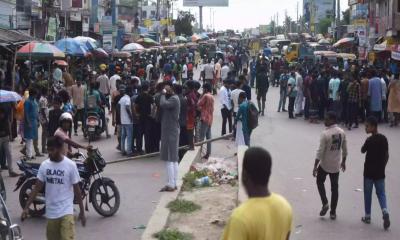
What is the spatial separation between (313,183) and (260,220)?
29.0 ft

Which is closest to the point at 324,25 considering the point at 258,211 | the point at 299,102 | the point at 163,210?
the point at 299,102

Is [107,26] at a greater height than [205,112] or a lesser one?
greater

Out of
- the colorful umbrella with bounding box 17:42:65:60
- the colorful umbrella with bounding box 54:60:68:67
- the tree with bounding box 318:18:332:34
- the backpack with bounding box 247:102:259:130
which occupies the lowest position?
the backpack with bounding box 247:102:259:130

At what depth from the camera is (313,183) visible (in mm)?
12445

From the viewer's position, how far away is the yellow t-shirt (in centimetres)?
371

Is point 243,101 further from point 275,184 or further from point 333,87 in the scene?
point 333,87

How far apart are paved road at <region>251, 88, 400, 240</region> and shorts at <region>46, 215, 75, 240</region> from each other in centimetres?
344

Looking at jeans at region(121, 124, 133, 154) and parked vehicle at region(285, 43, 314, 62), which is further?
parked vehicle at region(285, 43, 314, 62)

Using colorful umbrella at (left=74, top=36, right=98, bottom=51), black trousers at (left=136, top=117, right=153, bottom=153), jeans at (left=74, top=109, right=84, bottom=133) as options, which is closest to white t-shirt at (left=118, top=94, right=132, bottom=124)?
black trousers at (left=136, top=117, right=153, bottom=153)

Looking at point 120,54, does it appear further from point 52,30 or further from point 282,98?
point 282,98

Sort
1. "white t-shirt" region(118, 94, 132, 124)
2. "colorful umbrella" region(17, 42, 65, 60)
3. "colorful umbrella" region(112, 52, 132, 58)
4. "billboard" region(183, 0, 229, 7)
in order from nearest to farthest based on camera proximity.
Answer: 1. "white t-shirt" region(118, 94, 132, 124)
2. "colorful umbrella" region(17, 42, 65, 60)
3. "colorful umbrella" region(112, 52, 132, 58)
4. "billboard" region(183, 0, 229, 7)

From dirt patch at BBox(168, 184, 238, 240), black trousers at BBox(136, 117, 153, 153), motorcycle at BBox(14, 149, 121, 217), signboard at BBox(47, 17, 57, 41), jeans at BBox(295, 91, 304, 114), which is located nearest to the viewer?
dirt patch at BBox(168, 184, 238, 240)

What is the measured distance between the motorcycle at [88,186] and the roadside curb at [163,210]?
78cm

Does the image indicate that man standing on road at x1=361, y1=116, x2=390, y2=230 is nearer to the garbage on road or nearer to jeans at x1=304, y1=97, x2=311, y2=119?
the garbage on road
